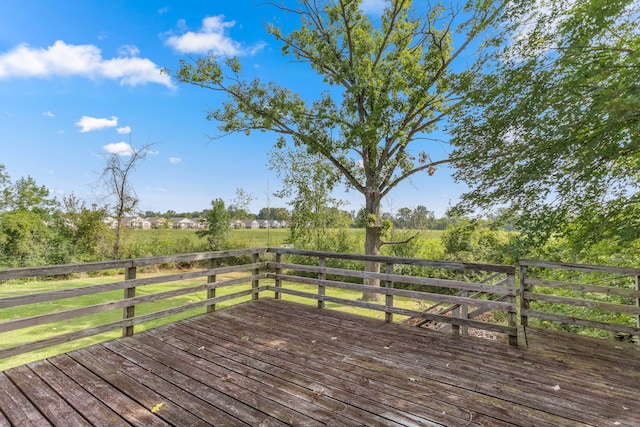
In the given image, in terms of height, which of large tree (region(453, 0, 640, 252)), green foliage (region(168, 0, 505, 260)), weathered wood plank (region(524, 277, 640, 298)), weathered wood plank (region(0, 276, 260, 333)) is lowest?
weathered wood plank (region(0, 276, 260, 333))

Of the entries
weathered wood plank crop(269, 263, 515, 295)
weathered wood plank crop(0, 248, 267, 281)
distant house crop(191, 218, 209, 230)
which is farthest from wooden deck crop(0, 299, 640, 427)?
distant house crop(191, 218, 209, 230)

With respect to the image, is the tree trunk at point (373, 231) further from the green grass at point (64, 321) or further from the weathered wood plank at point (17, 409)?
the weathered wood plank at point (17, 409)

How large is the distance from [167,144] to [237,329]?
1207 centimetres

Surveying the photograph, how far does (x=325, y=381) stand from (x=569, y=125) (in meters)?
4.76

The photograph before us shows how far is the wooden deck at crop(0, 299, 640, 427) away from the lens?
2127mm

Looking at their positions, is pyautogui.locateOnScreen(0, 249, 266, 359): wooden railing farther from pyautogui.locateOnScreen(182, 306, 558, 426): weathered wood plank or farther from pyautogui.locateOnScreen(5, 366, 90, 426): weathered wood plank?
pyautogui.locateOnScreen(182, 306, 558, 426): weathered wood plank

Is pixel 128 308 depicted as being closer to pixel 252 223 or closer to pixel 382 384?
pixel 382 384

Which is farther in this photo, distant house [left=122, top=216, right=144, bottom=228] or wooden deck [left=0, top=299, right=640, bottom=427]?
distant house [left=122, top=216, right=144, bottom=228]

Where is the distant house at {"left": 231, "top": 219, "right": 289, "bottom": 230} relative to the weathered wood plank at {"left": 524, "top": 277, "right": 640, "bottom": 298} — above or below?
above

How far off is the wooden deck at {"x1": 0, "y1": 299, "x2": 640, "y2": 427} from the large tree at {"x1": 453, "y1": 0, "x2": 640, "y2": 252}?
75.6 inches

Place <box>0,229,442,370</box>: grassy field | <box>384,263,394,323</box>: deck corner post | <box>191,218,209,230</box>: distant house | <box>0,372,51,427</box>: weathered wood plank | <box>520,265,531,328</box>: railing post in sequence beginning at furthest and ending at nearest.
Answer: <box>191,218,209,230</box>: distant house
<box>0,229,442,370</box>: grassy field
<box>384,263,394,323</box>: deck corner post
<box>520,265,531,328</box>: railing post
<box>0,372,51,427</box>: weathered wood plank

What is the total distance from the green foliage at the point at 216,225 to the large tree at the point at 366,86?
5.76 metres

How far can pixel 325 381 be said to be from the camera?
2.65 meters

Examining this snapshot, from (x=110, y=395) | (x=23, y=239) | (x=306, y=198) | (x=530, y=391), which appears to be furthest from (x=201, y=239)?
(x=530, y=391)
